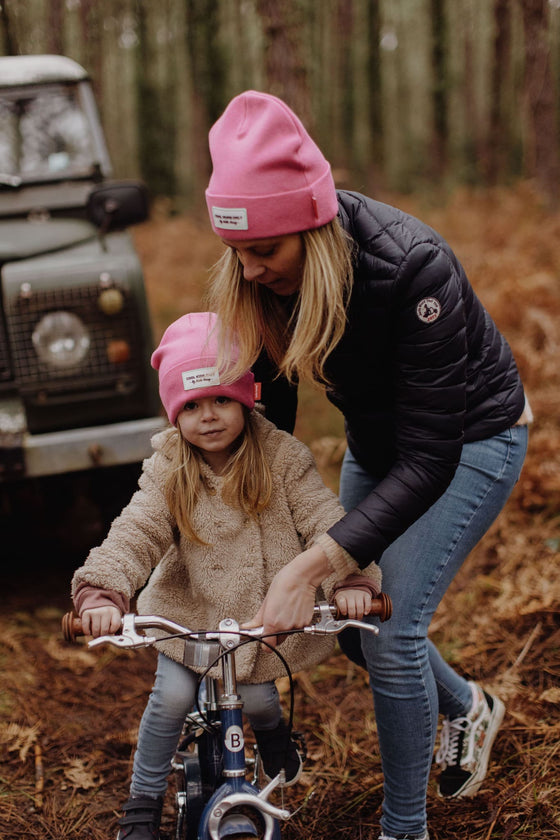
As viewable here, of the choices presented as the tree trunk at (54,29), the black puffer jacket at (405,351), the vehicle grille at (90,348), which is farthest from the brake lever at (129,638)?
the tree trunk at (54,29)

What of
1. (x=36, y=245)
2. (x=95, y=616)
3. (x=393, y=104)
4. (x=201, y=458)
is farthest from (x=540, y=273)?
(x=393, y=104)

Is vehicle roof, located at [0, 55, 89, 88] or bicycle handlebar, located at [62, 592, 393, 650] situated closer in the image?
bicycle handlebar, located at [62, 592, 393, 650]

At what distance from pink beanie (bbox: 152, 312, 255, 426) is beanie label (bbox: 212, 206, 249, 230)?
0.37m

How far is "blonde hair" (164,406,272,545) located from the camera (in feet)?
7.89

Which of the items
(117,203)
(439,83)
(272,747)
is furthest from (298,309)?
(439,83)

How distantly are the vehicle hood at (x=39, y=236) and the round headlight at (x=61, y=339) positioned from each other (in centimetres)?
59

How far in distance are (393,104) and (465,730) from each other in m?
37.4

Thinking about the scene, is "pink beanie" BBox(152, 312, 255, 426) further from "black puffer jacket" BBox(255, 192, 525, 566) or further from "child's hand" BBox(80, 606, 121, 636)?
"child's hand" BBox(80, 606, 121, 636)

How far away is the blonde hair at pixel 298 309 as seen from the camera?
206cm

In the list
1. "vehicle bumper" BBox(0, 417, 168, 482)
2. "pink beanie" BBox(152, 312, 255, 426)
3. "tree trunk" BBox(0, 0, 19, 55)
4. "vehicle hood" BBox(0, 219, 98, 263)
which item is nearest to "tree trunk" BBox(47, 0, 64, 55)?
"tree trunk" BBox(0, 0, 19, 55)

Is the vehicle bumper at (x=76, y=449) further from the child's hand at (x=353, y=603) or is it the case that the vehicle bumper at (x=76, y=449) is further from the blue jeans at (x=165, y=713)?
the child's hand at (x=353, y=603)

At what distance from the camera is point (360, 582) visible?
218 centimetres

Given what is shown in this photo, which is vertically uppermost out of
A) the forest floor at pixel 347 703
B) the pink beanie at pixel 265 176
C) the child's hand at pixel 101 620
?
the pink beanie at pixel 265 176

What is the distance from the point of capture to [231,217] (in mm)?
2055
